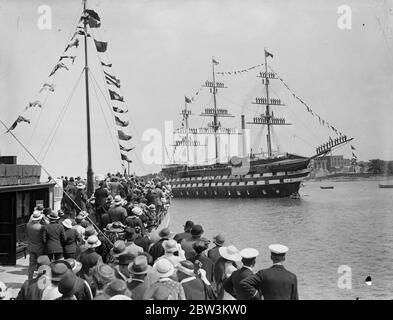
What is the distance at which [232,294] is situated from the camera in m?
4.91

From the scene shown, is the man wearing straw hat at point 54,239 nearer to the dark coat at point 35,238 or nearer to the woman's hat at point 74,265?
the dark coat at point 35,238

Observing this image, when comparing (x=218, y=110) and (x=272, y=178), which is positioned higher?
(x=218, y=110)

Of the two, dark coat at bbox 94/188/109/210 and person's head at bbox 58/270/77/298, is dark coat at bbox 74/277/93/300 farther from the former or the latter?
dark coat at bbox 94/188/109/210

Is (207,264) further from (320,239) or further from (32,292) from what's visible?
(320,239)

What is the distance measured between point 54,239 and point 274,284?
14.5 feet

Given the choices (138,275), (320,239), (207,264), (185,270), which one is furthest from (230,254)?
(320,239)

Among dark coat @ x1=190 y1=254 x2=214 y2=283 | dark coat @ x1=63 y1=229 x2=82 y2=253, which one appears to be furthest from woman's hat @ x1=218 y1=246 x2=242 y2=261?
dark coat @ x1=63 y1=229 x2=82 y2=253

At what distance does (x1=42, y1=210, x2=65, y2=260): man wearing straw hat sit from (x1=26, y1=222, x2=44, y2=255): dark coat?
11 cm

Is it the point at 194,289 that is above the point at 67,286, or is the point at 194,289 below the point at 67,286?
below

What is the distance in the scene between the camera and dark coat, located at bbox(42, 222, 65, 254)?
7496 mm

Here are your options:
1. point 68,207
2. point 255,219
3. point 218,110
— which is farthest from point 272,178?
point 68,207

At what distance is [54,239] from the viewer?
7516mm
